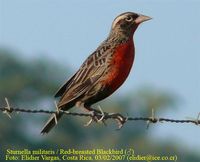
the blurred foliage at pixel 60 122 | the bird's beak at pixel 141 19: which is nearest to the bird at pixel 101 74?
the bird's beak at pixel 141 19

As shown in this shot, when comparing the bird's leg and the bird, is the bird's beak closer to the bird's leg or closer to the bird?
the bird

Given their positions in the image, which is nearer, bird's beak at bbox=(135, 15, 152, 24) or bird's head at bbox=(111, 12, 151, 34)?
bird's beak at bbox=(135, 15, 152, 24)

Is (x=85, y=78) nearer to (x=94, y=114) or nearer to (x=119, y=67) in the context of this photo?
(x=119, y=67)

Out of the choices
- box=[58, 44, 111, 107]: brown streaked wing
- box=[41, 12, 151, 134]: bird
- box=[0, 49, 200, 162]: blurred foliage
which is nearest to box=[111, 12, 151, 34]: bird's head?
box=[41, 12, 151, 134]: bird

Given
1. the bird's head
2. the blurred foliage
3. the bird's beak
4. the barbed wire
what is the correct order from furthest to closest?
1. the blurred foliage
2. the bird's head
3. the bird's beak
4. the barbed wire

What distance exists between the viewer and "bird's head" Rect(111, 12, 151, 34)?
13.8m

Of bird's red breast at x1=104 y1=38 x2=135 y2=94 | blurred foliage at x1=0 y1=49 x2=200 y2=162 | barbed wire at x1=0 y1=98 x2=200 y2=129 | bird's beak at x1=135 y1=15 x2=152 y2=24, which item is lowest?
barbed wire at x1=0 y1=98 x2=200 y2=129

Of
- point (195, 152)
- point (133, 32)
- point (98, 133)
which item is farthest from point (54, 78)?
point (133, 32)

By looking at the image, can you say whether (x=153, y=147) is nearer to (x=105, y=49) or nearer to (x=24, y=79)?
(x=24, y=79)

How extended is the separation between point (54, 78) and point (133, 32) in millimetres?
55672

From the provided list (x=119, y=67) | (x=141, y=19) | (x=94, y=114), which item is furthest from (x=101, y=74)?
(x=141, y=19)

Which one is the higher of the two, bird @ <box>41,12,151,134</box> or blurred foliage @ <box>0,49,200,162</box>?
blurred foliage @ <box>0,49,200,162</box>

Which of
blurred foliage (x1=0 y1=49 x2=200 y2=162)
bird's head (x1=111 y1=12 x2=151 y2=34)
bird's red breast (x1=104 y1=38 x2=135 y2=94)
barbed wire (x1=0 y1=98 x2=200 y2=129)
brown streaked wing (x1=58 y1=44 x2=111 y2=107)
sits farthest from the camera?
blurred foliage (x1=0 y1=49 x2=200 y2=162)

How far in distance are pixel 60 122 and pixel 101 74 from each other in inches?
1805
